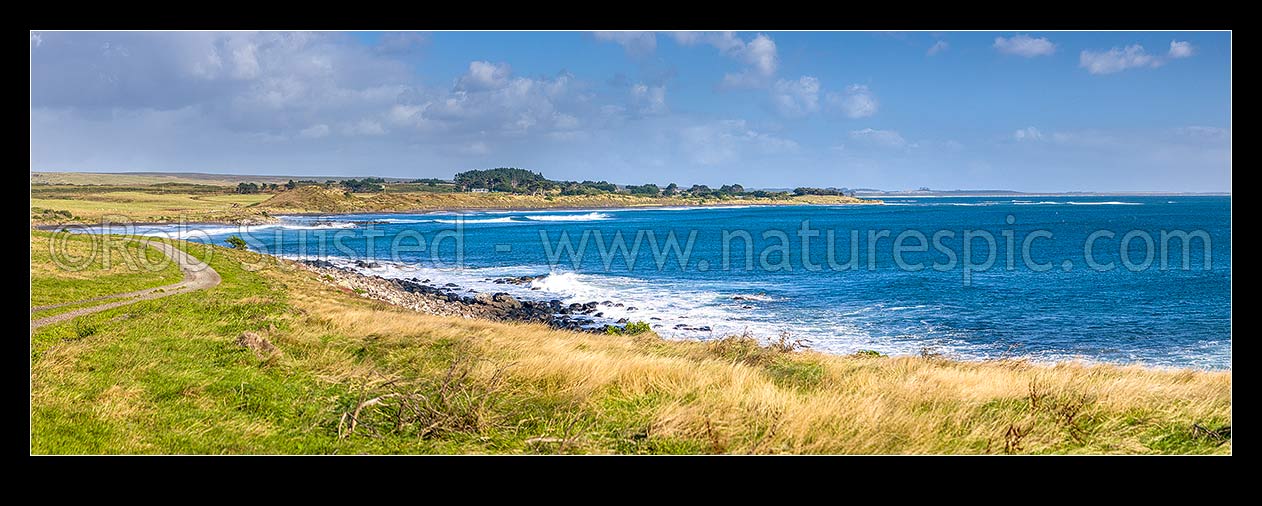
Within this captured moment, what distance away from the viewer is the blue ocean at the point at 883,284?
90.2 ft

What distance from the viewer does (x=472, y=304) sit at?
33.9 m

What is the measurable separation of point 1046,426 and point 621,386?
5.39m

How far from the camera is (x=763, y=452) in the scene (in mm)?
7375

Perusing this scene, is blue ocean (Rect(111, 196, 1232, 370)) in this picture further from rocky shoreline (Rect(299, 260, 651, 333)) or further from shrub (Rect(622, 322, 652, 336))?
shrub (Rect(622, 322, 652, 336))

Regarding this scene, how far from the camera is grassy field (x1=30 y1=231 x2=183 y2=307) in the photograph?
68.5ft

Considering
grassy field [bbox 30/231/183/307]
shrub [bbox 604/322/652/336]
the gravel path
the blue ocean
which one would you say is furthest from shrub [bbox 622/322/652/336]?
grassy field [bbox 30/231/183/307]

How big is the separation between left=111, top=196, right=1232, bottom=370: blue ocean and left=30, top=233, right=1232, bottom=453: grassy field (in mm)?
14789

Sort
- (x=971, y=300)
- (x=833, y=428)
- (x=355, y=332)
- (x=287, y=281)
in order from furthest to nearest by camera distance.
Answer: (x=971, y=300)
(x=287, y=281)
(x=355, y=332)
(x=833, y=428)

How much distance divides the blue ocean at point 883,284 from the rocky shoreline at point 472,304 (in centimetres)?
127

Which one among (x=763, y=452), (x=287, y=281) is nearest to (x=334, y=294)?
(x=287, y=281)

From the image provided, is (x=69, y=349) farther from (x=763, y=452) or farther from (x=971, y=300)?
(x=971, y=300)
